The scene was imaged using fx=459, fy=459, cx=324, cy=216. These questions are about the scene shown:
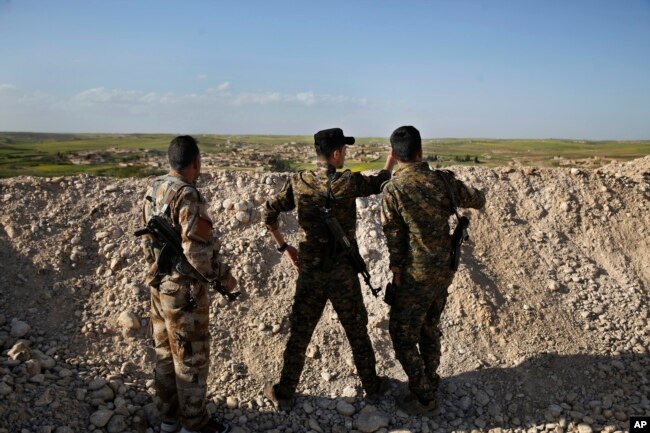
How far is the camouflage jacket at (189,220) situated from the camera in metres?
3.28

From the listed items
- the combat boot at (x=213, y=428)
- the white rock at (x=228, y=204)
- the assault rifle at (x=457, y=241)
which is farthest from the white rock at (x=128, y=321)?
the assault rifle at (x=457, y=241)

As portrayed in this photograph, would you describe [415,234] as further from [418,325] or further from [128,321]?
[128,321]

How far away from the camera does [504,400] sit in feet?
14.8

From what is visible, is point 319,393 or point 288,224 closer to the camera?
point 319,393

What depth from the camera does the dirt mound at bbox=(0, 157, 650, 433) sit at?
4.21 metres

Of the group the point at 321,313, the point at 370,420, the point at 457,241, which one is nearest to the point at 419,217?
the point at 457,241

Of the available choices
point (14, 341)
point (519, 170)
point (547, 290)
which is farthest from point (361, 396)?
point (519, 170)

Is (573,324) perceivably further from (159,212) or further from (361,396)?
(159,212)

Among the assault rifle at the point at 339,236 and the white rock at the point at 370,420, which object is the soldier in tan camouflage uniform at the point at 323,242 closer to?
the assault rifle at the point at 339,236

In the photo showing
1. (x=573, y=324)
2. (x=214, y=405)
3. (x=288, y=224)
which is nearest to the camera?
(x=214, y=405)

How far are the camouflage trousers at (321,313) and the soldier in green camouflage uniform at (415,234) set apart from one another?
0.32 meters

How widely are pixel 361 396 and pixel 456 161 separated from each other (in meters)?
6.41

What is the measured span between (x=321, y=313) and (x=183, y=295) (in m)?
1.20

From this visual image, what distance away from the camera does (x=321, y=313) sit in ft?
13.2
